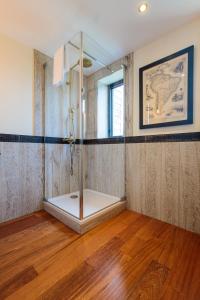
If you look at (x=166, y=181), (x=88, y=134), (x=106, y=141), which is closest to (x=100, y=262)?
(x=166, y=181)

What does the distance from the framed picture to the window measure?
373 millimetres

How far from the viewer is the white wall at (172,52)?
151cm

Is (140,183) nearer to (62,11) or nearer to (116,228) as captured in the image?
(116,228)

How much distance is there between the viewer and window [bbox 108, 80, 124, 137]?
2236 millimetres

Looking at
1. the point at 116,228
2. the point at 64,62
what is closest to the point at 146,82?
the point at 64,62

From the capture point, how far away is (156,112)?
1.80 meters

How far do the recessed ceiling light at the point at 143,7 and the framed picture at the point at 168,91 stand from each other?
51 centimetres

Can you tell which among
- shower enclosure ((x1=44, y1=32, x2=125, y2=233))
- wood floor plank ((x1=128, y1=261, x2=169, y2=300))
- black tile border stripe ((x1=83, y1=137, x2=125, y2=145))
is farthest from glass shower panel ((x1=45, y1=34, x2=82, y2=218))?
wood floor plank ((x1=128, y1=261, x2=169, y2=300))

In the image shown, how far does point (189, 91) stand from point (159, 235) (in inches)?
59.3

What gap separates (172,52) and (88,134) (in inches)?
64.6

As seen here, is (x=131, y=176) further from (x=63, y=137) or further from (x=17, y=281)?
(x=17, y=281)

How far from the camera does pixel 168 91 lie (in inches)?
66.5

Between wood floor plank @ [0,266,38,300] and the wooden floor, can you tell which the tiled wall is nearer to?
the wooden floor

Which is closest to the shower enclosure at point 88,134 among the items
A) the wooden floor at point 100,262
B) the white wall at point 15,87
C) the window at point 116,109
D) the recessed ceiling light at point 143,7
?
the window at point 116,109
